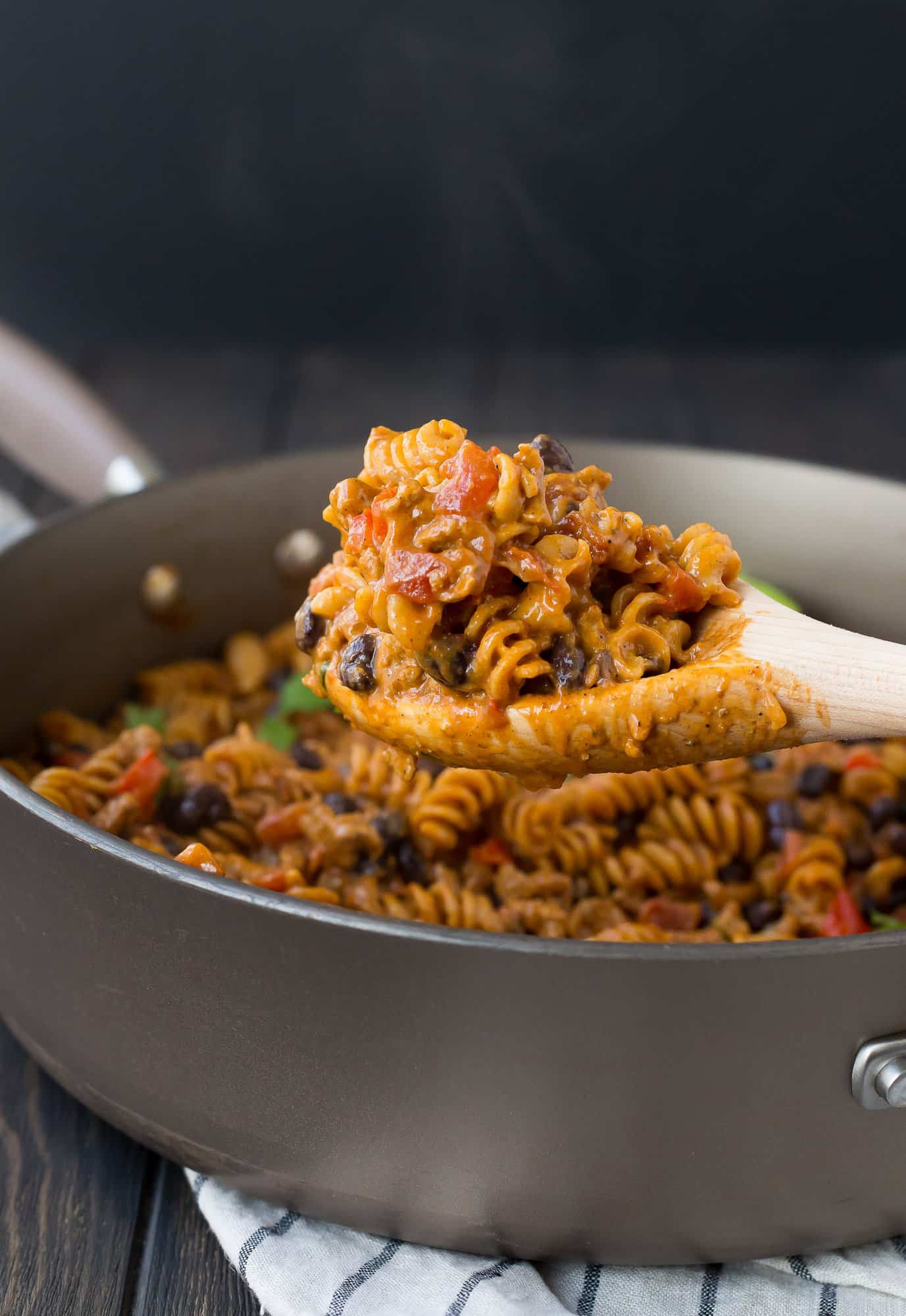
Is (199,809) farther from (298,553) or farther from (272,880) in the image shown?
(298,553)

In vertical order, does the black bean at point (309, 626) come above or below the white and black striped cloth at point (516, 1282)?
above

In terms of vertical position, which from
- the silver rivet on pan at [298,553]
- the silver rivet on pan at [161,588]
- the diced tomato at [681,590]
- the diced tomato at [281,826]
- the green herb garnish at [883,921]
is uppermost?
the diced tomato at [681,590]

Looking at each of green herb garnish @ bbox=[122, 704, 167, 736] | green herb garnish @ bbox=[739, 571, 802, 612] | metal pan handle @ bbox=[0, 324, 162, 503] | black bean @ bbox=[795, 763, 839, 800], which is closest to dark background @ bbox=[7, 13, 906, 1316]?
metal pan handle @ bbox=[0, 324, 162, 503]

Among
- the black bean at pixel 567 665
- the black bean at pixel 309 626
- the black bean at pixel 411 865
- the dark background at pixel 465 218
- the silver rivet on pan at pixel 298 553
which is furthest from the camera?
the dark background at pixel 465 218

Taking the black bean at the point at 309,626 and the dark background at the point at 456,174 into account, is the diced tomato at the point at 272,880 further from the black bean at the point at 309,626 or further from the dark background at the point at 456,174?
the dark background at the point at 456,174

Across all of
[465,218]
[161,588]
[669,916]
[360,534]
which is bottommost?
[669,916]

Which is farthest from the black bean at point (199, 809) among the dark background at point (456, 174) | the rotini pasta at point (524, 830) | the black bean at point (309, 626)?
the dark background at point (456, 174)

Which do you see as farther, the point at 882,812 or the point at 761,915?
the point at 882,812

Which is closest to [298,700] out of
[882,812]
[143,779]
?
[143,779]
